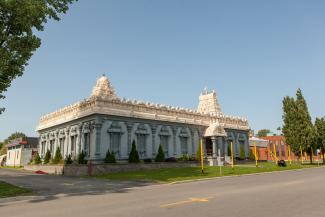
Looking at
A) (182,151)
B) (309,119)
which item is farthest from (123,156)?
(309,119)

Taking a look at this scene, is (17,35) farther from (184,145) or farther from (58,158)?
(184,145)

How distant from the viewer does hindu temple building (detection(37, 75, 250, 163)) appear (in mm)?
36188

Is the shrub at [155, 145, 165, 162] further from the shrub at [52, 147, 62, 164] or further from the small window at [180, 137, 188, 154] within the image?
the shrub at [52, 147, 62, 164]

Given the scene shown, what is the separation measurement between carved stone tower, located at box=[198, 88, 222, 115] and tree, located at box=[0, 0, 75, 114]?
125ft

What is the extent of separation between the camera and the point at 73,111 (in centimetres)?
4059

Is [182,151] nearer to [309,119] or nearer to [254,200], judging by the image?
[309,119]

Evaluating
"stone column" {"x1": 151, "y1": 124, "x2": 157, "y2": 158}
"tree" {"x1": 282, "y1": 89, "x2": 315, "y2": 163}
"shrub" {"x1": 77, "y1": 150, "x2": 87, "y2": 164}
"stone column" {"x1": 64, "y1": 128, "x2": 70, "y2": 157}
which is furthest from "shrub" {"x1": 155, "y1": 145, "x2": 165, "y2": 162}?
"tree" {"x1": 282, "y1": 89, "x2": 315, "y2": 163}

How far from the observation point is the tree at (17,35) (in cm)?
1694

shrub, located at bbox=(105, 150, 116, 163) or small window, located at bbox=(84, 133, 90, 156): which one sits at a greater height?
small window, located at bbox=(84, 133, 90, 156)

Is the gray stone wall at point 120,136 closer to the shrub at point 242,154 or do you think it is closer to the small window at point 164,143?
the small window at point 164,143

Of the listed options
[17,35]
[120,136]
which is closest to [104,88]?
[120,136]

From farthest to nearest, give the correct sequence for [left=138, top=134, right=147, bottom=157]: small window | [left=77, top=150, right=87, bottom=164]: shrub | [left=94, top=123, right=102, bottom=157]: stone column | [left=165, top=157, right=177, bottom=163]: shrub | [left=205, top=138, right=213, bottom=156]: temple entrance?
1. [left=205, top=138, right=213, bottom=156]: temple entrance
2. [left=165, top=157, right=177, bottom=163]: shrub
3. [left=138, top=134, right=147, bottom=157]: small window
4. [left=77, top=150, right=87, bottom=164]: shrub
5. [left=94, top=123, right=102, bottom=157]: stone column

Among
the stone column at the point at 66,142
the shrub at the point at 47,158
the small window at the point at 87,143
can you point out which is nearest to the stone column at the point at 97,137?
the small window at the point at 87,143

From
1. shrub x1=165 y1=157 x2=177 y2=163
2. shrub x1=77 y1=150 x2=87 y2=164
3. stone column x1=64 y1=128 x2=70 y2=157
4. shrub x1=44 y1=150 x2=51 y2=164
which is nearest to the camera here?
shrub x1=77 y1=150 x2=87 y2=164
